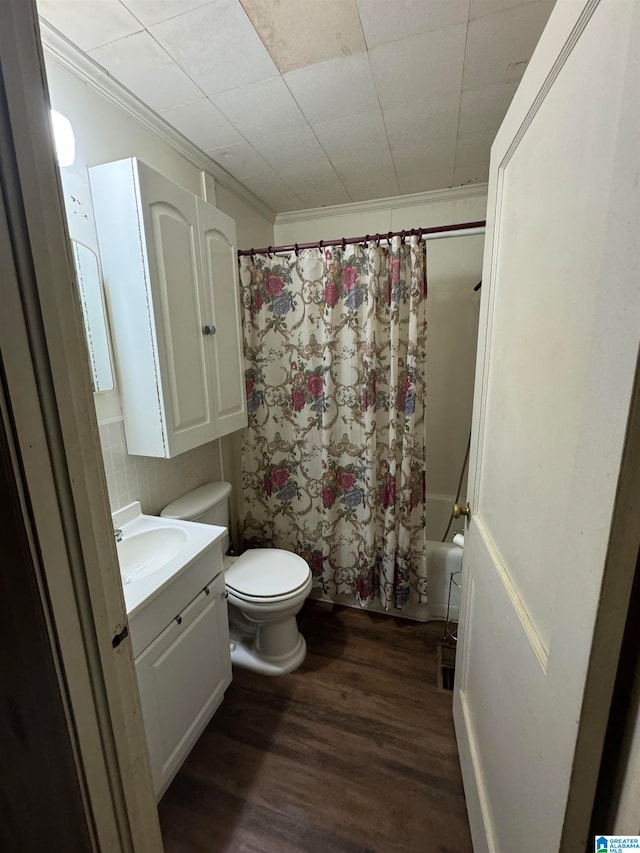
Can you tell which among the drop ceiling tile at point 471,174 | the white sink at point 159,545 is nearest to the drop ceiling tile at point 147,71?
the drop ceiling tile at point 471,174

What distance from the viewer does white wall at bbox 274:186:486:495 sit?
6.98 ft

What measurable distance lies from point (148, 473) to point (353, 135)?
69.2 inches

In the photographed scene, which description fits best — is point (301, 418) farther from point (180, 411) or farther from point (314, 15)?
point (314, 15)

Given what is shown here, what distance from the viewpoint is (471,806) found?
102 centimetres

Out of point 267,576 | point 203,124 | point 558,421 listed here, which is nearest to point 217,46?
point 203,124

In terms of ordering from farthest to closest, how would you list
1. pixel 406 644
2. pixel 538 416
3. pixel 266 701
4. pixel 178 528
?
pixel 406 644, pixel 266 701, pixel 178 528, pixel 538 416

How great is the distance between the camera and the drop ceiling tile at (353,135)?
4.75 ft

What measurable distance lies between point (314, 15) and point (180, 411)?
1.31m

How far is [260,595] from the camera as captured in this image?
1.46 metres

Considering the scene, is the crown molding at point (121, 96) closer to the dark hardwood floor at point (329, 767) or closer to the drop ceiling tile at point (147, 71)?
the drop ceiling tile at point (147, 71)

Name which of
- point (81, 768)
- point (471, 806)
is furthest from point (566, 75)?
point (471, 806)

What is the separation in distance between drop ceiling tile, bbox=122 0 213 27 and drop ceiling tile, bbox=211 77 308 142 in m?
0.31

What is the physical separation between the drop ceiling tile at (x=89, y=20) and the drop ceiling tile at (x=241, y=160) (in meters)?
0.61

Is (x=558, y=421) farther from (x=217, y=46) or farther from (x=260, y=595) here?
(x=217, y=46)
